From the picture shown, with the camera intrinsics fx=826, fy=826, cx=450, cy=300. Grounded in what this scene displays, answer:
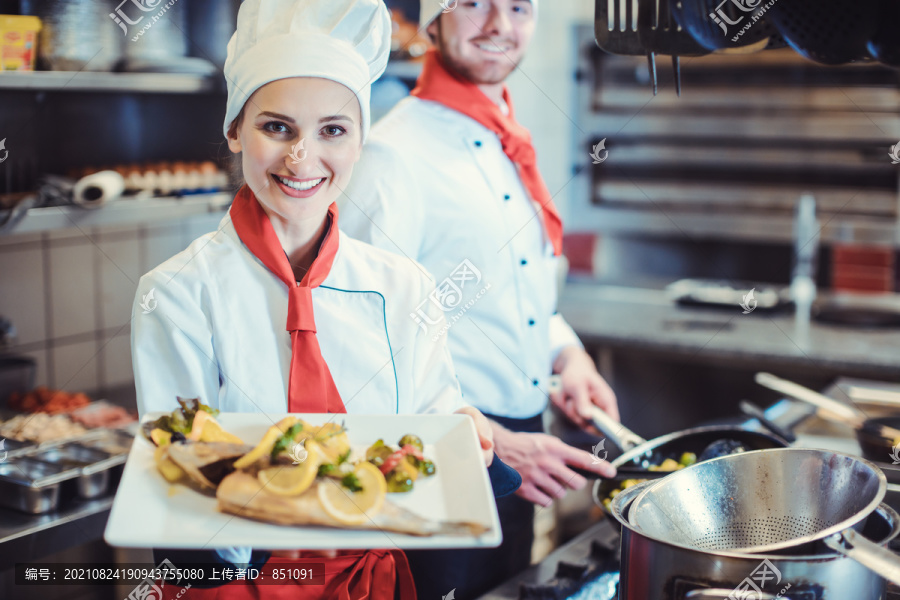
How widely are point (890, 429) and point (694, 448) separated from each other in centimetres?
44

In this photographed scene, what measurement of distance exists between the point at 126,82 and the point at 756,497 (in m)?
1.50

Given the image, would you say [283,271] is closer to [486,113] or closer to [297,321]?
[297,321]

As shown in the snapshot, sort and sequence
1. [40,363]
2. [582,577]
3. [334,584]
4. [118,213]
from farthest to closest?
[40,363], [118,213], [582,577], [334,584]

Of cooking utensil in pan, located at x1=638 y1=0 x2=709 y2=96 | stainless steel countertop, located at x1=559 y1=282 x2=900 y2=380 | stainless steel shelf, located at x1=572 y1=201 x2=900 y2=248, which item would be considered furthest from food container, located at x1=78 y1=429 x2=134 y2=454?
stainless steel shelf, located at x1=572 y1=201 x2=900 y2=248

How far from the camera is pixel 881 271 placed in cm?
376

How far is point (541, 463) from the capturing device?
139 cm

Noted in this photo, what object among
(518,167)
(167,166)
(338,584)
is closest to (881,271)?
(518,167)

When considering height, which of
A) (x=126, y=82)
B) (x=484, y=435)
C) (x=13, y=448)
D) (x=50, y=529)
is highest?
(x=126, y=82)

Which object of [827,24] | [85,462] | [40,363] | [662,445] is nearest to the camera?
[827,24]

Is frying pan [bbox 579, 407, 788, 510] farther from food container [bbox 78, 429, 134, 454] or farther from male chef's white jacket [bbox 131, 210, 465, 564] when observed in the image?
food container [bbox 78, 429, 134, 454]

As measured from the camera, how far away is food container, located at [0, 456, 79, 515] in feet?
5.09

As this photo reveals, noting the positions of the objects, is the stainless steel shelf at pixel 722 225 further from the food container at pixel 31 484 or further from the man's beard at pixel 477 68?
the food container at pixel 31 484

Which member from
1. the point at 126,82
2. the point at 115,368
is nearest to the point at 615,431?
the point at 115,368

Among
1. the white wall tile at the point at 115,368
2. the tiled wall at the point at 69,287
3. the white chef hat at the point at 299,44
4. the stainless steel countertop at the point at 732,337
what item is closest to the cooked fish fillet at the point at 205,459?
the white chef hat at the point at 299,44
